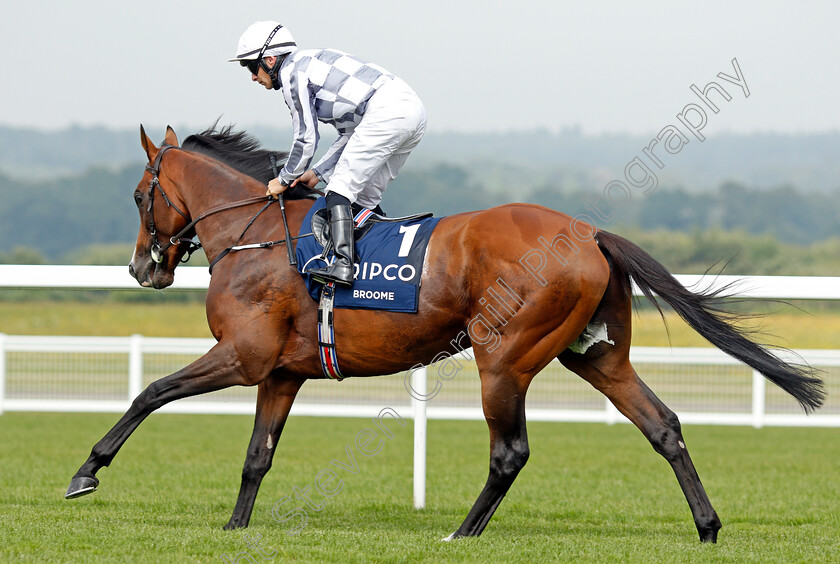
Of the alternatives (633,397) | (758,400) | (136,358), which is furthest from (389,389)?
(633,397)

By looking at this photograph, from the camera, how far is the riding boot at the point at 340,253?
163 inches

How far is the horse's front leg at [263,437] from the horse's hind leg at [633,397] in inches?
55.3

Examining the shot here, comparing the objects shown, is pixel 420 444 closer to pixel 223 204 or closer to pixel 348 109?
pixel 223 204

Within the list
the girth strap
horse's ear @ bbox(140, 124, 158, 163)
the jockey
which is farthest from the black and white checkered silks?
horse's ear @ bbox(140, 124, 158, 163)

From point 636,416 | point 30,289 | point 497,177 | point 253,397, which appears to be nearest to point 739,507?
point 636,416

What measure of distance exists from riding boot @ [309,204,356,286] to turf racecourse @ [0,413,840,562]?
3.66 ft

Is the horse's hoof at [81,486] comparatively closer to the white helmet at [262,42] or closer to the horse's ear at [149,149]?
the horse's ear at [149,149]

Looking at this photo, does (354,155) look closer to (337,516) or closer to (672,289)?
(672,289)

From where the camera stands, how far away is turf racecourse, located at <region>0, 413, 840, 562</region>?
3746 mm

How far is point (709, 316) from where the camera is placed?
436 centimetres

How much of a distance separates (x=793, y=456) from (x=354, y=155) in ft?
18.3

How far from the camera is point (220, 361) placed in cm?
423

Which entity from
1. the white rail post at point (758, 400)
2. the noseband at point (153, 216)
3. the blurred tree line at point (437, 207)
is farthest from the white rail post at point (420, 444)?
the blurred tree line at point (437, 207)

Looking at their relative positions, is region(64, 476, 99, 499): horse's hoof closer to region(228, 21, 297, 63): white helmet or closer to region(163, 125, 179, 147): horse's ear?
region(163, 125, 179, 147): horse's ear
